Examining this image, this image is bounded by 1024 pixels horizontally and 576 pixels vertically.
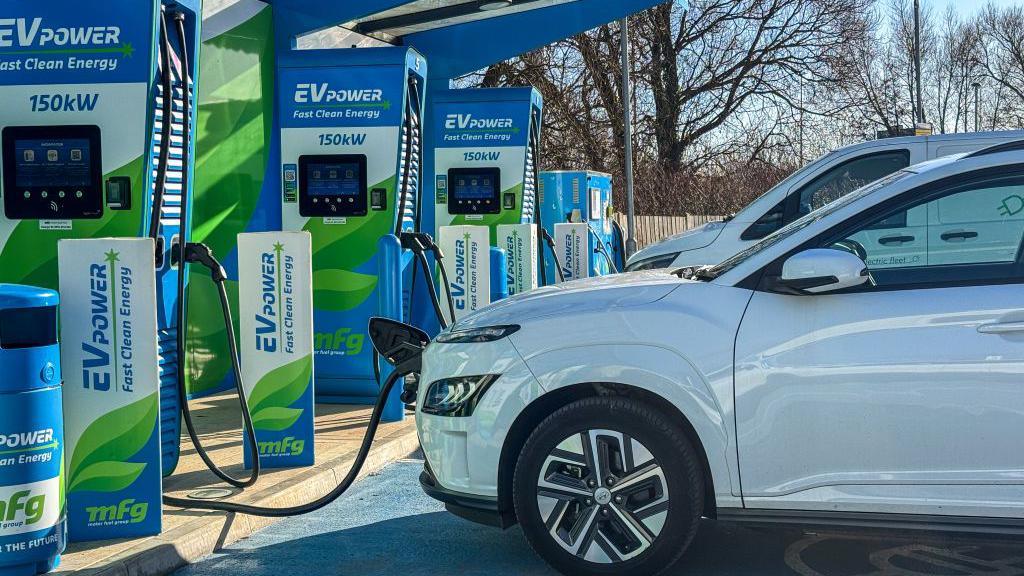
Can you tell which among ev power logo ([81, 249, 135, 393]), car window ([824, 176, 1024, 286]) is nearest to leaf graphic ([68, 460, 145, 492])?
ev power logo ([81, 249, 135, 393])

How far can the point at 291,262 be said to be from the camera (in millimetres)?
6781

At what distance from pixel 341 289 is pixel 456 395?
14.7ft

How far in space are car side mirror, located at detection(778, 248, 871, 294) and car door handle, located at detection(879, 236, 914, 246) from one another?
0.35 meters

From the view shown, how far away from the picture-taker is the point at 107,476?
539 cm

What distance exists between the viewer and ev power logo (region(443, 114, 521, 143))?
1326cm

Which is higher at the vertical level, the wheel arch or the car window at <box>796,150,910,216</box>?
the car window at <box>796,150,910,216</box>

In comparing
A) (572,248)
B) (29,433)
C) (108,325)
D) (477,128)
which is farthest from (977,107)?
(29,433)

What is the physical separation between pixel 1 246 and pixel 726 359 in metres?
4.02

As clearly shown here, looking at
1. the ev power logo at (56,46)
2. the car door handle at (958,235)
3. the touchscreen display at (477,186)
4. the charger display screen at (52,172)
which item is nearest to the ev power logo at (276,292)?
the charger display screen at (52,172)

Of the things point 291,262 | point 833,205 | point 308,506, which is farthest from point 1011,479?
point 291,262

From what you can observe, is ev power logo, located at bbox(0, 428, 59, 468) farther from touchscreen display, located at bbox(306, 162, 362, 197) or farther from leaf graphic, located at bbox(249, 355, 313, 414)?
touchscreen display, located at bbox(306, 162, 362, 197)

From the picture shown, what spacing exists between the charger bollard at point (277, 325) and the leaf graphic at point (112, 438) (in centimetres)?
140

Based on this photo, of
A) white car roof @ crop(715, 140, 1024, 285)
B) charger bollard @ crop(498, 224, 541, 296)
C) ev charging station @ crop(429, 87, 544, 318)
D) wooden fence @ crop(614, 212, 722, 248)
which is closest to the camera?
white car roof @ crop(715, 140, 1024, 285)

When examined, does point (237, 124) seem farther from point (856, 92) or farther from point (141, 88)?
point (856, 92)
